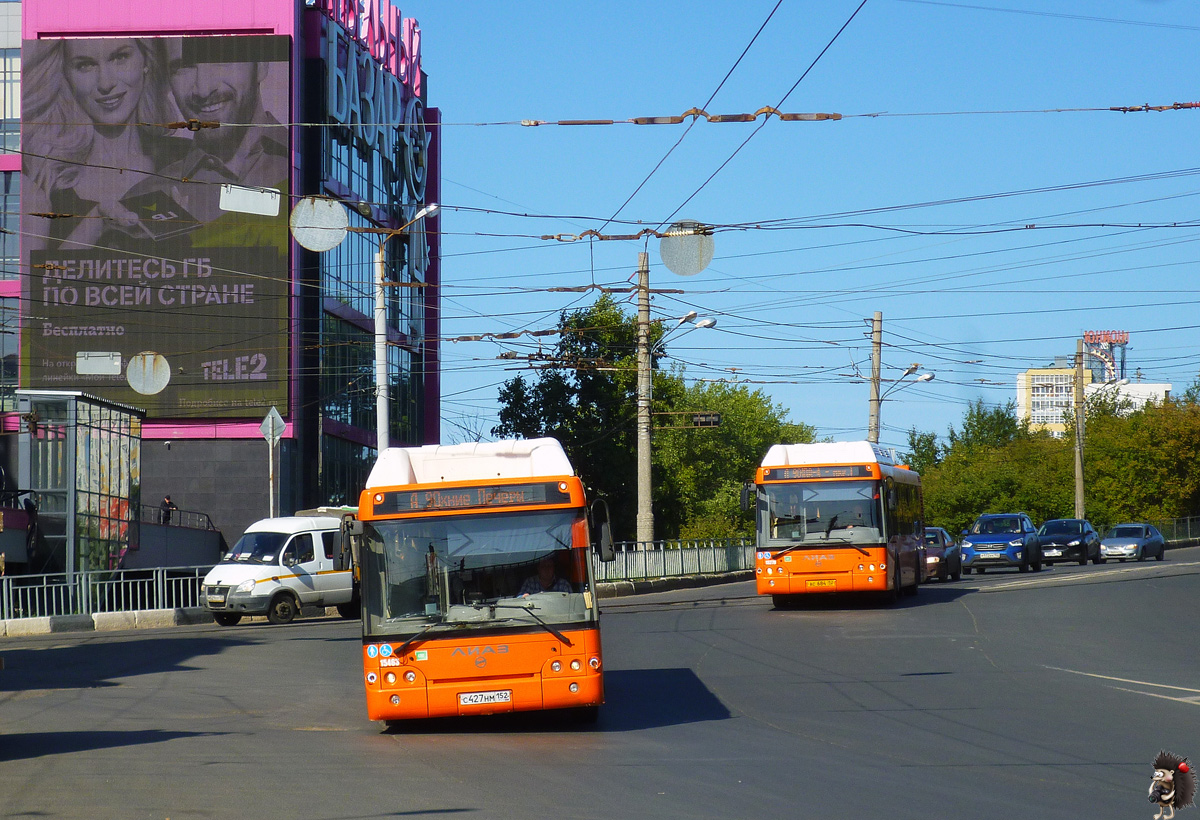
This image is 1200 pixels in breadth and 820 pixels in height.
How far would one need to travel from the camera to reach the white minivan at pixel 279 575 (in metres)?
25.4

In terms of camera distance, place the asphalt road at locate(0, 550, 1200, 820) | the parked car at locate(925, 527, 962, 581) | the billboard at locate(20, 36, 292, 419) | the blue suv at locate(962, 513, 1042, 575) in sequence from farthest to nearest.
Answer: the billboard at locate(20, 36, 292, 419)
the blue suv at locate(962, 513, 1042, 575)
the parked car at locate(925, 527, 962, 581)
the asphalt road at locate(0, 550, 1200, 820)

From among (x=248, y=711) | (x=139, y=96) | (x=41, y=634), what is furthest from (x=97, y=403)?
(x=248, y=711)

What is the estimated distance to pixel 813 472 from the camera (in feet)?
80.6

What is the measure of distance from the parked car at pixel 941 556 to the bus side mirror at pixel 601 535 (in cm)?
2307

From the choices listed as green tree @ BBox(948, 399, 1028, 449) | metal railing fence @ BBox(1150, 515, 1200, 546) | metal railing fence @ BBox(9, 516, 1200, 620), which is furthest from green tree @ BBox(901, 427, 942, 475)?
metal railing fence @ BBox(9, 516, 1200, 620)

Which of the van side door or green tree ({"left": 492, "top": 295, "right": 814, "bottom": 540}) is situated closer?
the van side door

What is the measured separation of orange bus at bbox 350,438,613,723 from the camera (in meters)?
11.5

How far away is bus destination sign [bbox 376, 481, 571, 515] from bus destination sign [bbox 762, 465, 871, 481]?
13.1 m

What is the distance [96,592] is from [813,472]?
13.7 m

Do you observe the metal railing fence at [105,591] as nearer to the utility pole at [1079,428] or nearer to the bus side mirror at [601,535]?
the bus side mirror at [601,535]

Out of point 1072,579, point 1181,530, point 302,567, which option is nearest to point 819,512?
point 302,567

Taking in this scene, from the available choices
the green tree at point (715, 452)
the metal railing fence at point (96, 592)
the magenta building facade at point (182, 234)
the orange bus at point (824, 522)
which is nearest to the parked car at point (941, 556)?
the orange bus at point (824, 522)

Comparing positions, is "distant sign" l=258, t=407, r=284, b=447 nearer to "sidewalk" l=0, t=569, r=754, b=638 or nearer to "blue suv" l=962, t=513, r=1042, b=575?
"sidewalk" l=0, t=569, r=754, b=638

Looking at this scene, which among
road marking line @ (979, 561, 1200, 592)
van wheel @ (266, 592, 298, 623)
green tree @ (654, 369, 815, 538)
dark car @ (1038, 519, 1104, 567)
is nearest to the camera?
van wheel @ (266, 592, 298, 623)
